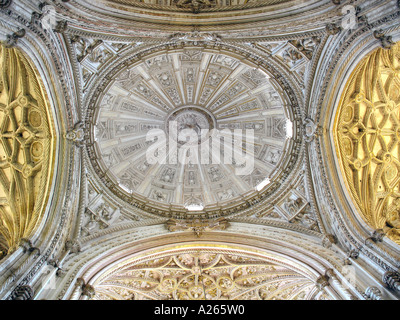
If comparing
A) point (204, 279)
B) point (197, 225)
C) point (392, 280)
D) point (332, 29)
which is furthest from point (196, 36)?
point (392, 280)

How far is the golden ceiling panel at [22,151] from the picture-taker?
42.8ft

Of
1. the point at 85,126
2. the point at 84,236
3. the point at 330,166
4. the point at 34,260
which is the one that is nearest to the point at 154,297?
the point at 84,236

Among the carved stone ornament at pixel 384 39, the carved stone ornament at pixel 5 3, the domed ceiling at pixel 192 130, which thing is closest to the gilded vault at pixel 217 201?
the carved stone ornament at pixel 384 39

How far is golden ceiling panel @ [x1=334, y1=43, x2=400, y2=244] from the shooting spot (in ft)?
46.8

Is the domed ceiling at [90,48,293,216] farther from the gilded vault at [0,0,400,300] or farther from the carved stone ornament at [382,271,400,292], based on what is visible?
the carved stone ornament at [382,271,400,292]

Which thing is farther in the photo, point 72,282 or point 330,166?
point 330,166

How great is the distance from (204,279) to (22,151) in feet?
33.5

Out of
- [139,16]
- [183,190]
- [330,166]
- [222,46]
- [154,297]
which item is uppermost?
[183,190]

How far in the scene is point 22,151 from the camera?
1434 centimetres

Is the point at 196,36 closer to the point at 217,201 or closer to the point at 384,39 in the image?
the point at 384,39

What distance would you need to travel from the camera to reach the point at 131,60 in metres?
16.2

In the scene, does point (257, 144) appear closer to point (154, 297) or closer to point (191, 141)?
point (191, 141)

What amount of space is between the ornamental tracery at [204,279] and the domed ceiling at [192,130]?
341cm
